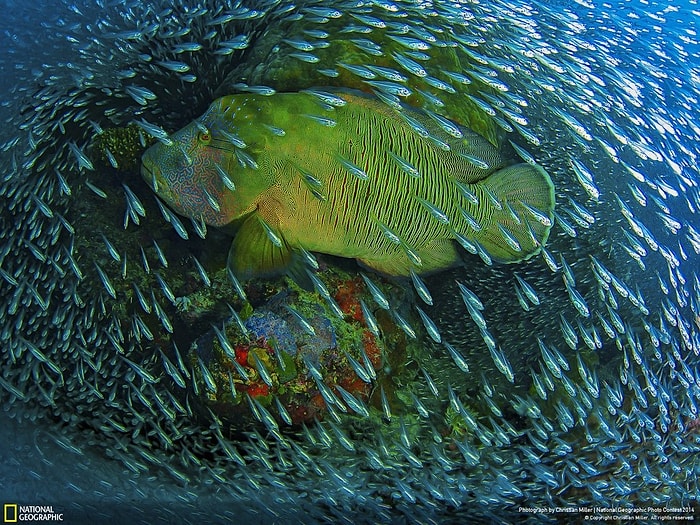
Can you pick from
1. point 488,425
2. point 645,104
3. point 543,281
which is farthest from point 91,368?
point 645,104

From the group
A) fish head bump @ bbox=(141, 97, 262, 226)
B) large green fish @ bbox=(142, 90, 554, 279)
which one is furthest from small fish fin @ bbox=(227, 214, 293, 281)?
fish head bump @ bbox=(141, 97, 262, 226)

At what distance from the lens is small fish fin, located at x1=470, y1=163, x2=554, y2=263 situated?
334 centimetres

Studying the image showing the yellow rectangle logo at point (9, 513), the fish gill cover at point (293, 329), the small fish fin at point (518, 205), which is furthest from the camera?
the yellow rectangle logo at point (9, 513)

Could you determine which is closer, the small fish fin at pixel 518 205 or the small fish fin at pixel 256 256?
the small fish fin at pixel 256 256

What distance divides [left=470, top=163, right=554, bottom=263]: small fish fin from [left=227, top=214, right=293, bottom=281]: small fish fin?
165cm

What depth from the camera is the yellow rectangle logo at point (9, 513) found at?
13.7 ft

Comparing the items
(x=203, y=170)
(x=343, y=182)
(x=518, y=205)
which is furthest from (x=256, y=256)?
(x=518, y=205)

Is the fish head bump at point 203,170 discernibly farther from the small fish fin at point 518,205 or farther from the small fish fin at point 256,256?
the small fish fin at point 518,205

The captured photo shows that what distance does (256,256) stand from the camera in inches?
118

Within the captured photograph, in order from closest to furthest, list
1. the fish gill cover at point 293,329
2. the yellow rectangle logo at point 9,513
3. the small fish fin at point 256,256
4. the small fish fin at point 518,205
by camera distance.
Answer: the small fish fin at point 256,256
the small fish fin at point 518,205
the fish gill cover at point 293,329
the yellow rectangle logo at point 9,513

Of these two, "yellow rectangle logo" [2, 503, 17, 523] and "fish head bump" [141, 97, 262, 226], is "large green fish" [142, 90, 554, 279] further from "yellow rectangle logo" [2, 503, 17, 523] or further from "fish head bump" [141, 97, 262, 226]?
"yellow rectangle logo" [2, 503, 17, 523]

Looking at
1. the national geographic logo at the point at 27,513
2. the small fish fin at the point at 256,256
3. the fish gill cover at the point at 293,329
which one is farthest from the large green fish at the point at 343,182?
the national geographic logo at the point at 27,513

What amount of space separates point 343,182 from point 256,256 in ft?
2.78

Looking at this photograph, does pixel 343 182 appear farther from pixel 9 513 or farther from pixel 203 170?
pixel 9 513
